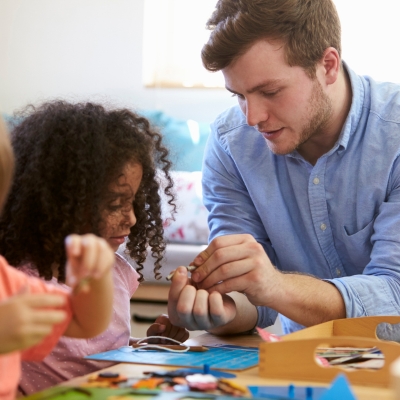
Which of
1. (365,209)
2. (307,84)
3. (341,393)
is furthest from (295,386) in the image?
(307,84)

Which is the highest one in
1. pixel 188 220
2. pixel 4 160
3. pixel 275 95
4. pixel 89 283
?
pixel 275 95

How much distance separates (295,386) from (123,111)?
0.72 meters

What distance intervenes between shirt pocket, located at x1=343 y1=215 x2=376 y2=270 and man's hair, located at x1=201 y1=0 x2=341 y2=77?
375 mm

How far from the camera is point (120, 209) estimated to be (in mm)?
1134

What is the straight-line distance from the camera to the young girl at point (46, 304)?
0.53 metres

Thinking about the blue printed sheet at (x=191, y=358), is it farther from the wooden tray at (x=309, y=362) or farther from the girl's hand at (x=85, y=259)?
the girl's hand at (x=85, y=259)

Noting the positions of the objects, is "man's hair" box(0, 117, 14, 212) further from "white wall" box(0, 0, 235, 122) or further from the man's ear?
"white wall" box(0, 0, 235, 122)

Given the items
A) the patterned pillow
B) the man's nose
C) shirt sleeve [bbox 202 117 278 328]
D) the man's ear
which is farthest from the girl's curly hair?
the patterned pillow

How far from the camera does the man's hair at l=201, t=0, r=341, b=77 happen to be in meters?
1.39

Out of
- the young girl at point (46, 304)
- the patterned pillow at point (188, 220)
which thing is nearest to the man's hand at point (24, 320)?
the young girl at point (46, 304)

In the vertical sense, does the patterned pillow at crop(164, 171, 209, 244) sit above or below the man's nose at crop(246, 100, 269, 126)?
below

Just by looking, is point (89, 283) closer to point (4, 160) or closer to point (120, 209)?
point (4, 160)

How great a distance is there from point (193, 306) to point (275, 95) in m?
0.57

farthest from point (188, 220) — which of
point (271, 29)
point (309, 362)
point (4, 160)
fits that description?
point (4, 160)
